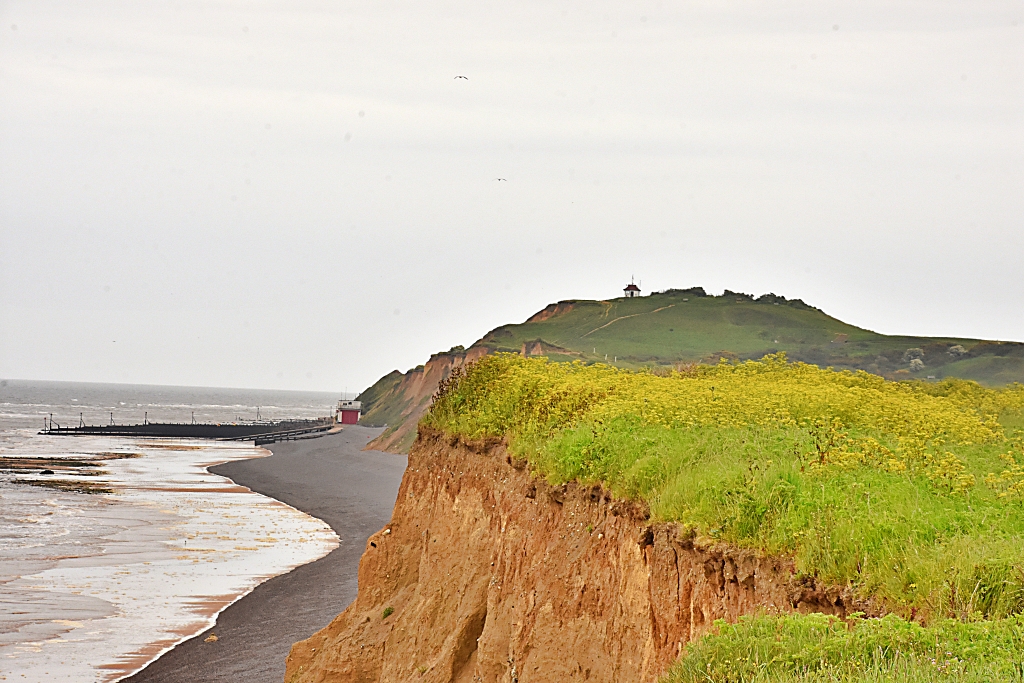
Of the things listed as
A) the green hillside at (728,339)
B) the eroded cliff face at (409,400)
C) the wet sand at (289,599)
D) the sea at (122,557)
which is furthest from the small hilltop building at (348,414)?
the wet sand at (289,599)

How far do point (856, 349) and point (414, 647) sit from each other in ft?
221

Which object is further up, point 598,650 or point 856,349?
point 856,349

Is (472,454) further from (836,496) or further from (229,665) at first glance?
(229,665)

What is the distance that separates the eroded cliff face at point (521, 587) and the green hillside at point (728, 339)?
44299mm

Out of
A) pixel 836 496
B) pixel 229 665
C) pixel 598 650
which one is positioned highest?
pixel 836 496

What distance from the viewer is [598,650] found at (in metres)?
10.2

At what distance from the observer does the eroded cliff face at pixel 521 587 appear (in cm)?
852

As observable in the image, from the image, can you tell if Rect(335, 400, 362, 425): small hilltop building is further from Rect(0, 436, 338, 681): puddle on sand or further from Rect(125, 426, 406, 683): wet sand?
Rect(0, 436, 338, 681): puddle on sand

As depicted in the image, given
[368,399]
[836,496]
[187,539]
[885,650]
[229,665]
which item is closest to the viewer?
[885,650]

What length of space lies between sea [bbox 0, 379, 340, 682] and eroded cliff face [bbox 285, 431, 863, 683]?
31.7ft

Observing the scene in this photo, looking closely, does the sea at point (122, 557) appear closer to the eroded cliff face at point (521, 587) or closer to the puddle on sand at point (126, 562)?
the puddle on sand at point (126, 562)

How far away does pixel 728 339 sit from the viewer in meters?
88.6

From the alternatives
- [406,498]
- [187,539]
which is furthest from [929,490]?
[187,539]

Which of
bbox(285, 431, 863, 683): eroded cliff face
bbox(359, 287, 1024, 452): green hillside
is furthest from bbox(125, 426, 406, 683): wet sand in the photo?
bbox(359, 287, 1024, 452): green hillside
